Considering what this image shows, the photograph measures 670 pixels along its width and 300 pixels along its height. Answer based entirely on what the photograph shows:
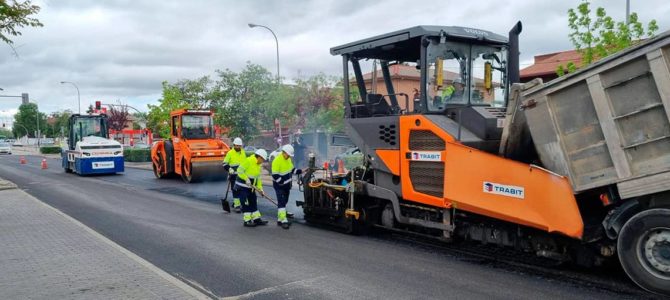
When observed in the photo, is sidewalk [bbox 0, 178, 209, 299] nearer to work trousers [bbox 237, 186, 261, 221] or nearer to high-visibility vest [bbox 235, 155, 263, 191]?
work trousers [bbox 237, 186, 261, 221]

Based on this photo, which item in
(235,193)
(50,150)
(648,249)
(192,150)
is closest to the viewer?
(648,249)

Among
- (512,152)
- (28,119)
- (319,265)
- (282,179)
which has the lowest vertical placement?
(319,265)

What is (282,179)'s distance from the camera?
8.55m

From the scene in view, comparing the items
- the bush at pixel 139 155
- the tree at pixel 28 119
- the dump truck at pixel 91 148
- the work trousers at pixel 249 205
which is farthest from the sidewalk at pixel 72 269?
the tree at pixel 28 119

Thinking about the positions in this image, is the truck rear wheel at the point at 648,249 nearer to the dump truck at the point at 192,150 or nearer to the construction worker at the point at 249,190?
the construction worker at the point at 249,190

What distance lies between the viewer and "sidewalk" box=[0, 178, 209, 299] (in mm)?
4824

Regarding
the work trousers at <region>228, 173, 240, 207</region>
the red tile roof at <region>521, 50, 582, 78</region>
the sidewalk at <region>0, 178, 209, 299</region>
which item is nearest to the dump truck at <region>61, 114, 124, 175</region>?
the work trousers at <region>228, 173, 240, 207</region>

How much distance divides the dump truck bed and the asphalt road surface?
3.55ft

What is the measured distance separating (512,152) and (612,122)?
3.80 ft

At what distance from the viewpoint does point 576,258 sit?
17.6ft

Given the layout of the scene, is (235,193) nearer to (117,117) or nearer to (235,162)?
(235,162)

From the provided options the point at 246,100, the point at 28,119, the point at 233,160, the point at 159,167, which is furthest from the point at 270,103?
the point at 28,119

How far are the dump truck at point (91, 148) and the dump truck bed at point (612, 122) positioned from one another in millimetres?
17766

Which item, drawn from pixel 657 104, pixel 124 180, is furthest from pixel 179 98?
pixel 657 104
